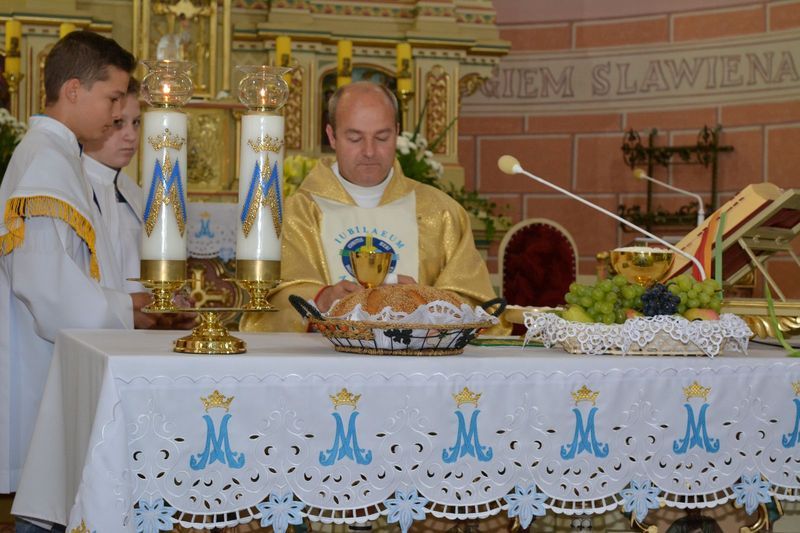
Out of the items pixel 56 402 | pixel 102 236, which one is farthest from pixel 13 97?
pixel 56 402

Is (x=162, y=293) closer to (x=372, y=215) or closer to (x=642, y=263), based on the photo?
(x=642, y=263)

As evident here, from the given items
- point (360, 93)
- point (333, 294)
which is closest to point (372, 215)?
point (360, 93)

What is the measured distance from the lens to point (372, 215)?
396cm

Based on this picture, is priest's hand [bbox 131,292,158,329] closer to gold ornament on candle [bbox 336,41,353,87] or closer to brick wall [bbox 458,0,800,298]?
gold ornament on candle [bbox 336,41,353,87]

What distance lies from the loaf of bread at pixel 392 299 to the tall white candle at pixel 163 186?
380 mm

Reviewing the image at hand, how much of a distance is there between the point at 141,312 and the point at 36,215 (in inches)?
16.0

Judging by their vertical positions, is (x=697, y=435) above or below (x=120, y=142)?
below

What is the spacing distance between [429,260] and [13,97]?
4356mm

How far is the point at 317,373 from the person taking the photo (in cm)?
224

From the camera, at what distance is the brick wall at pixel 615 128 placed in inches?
338

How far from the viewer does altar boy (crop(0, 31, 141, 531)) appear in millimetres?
3203

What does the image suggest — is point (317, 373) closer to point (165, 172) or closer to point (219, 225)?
point (165, 172)

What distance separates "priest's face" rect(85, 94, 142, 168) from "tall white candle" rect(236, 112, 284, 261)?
2.09 m

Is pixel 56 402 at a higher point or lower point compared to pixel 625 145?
lower
